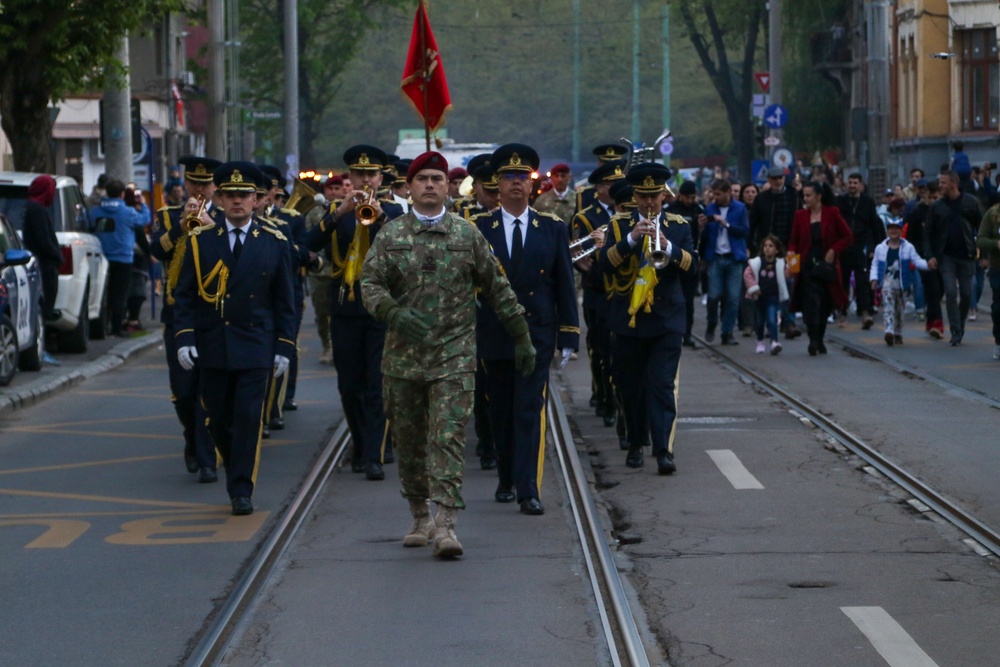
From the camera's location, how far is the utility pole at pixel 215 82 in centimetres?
3303

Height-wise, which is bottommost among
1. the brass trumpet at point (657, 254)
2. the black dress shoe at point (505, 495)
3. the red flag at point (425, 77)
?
the black dress shoe at point (505, 495)

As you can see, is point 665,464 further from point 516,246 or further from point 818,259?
point 818,259

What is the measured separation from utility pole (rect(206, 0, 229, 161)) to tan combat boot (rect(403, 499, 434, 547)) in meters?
24.7

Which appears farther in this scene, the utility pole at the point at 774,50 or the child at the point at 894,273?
the utility pole at the point at 774,50

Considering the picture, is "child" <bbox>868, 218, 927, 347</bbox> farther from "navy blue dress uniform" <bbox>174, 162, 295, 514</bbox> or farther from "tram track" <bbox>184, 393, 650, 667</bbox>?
"navy blue dress uniform" <bbox>174, 162, 295, 514</bbox>

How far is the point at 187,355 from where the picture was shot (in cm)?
973

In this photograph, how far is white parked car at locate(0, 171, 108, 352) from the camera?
1895 cm

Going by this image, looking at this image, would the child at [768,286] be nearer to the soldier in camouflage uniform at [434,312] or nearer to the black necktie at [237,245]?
the black necktie at [237,245]

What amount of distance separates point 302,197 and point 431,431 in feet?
23.5

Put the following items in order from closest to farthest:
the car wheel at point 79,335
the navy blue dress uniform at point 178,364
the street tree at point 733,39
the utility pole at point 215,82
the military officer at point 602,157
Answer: the navy blue dress uniform at point 178,364
the military officer at point 602,157
the car wheel at point 79,335
the utility pole at point 215,82
the street tree at point 733,39

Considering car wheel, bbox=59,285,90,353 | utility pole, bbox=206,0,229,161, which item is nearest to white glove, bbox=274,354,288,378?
car wheel, bbox=59,285,90,353

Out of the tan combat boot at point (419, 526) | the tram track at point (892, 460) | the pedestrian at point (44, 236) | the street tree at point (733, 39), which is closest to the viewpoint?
the tan combat boot at point (419, 526)

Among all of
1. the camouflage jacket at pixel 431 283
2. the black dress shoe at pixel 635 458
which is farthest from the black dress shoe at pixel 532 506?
the black dress shoe at pixel 635 458

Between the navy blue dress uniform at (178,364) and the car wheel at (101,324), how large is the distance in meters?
9.92
